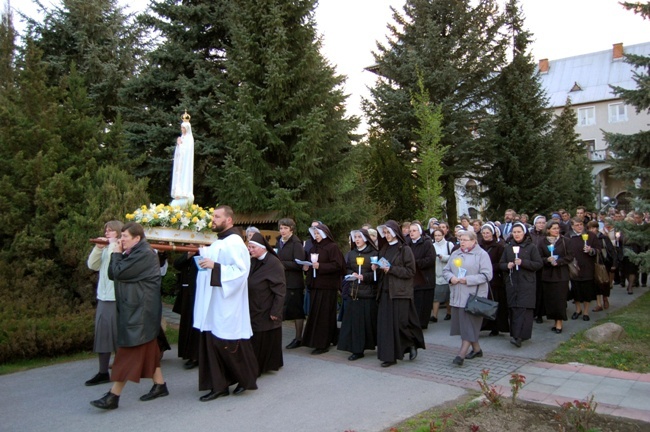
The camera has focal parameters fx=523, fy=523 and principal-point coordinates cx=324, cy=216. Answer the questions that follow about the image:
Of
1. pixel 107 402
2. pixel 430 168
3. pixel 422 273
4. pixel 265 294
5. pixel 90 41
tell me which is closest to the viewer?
pixel 107 402

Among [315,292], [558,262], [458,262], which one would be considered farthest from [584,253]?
[315,292]

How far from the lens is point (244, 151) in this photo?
42.4ft

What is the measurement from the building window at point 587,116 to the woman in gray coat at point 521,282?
5769 cm

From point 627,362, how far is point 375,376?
12.0ft

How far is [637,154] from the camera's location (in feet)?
34.1

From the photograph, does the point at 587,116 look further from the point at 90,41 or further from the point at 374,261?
the point at 374,261

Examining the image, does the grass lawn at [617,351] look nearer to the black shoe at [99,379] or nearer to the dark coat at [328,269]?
the dark coat at [328,269]

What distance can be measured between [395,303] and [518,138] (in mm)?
19779

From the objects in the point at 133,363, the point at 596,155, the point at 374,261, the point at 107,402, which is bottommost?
the point at 107,402

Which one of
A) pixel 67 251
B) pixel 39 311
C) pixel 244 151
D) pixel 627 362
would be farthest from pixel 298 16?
pixel 627 362

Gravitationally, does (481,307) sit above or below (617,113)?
below

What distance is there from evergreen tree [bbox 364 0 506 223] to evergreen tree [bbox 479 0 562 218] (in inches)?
36.7

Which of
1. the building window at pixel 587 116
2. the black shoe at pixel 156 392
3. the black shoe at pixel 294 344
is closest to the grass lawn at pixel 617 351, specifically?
the black shoe at pixel 294 344

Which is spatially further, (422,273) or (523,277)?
(422,273)
